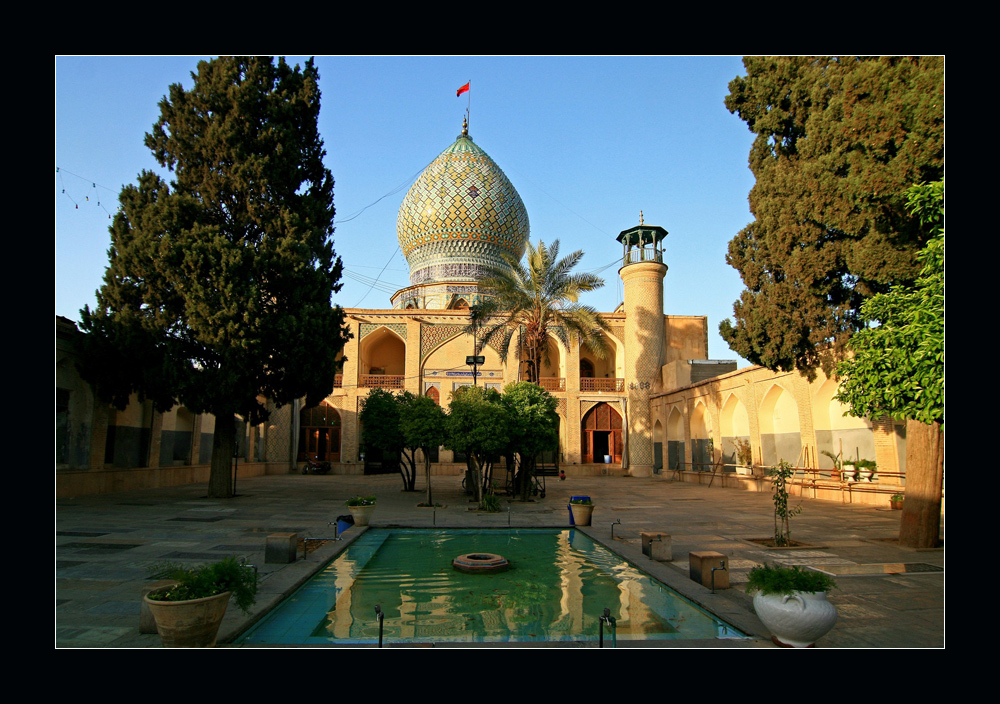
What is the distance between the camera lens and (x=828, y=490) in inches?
553

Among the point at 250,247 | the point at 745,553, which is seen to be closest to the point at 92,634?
the point at 745,553

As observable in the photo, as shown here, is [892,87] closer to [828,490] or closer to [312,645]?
[312,645]

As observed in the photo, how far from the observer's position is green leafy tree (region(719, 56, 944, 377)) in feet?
21.2

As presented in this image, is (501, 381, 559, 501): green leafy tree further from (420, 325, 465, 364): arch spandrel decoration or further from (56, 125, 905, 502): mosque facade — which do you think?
(420, 325, 465, 364): arch spandrel decoration

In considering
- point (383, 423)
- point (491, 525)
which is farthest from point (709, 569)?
point (383, 423)

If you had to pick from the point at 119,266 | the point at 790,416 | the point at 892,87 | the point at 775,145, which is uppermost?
the point at 775,145

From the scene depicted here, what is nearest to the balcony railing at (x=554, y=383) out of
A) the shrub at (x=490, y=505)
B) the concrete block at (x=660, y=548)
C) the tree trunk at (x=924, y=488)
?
the shrub at (x=490, y=505)

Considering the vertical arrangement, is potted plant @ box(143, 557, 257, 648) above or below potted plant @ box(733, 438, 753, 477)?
above

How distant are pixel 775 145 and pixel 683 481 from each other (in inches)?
530

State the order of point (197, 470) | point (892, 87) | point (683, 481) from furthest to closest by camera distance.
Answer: point (683, 481), point (197, 470), point (892, 87)

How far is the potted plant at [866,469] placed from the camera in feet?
42.8

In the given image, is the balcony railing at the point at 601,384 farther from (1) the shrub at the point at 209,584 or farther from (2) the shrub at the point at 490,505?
(1) the shrub at the point at 209,584

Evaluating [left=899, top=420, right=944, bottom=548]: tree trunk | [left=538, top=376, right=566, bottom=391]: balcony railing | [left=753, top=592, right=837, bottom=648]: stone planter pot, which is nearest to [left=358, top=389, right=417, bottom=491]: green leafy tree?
[left=899, top=420, right=944, bottom=548]: tree trunk

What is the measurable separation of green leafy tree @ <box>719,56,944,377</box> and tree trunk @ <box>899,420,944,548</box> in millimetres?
2066
